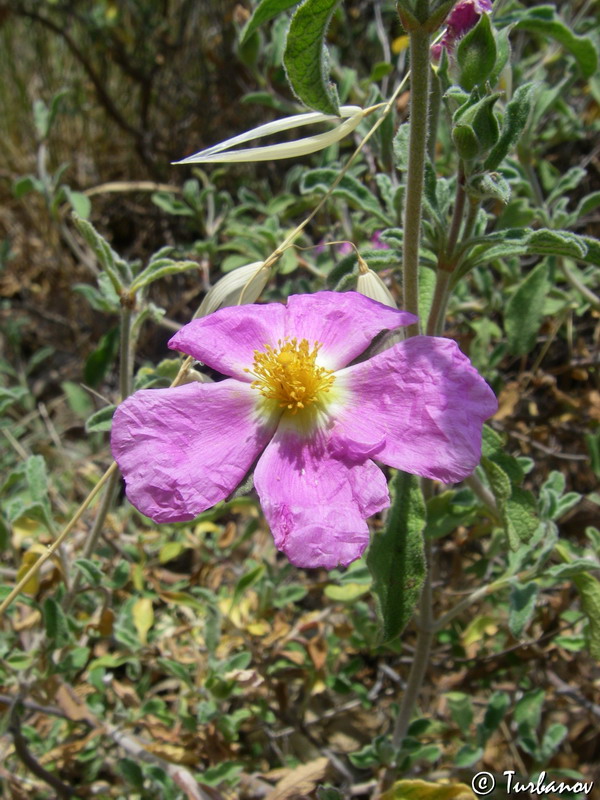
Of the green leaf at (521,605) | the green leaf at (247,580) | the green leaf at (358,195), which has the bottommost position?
the green leaf at (247,580)

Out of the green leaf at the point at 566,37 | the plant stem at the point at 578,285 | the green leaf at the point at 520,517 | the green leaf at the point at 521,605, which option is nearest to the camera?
the green leaf at the point at 520,517

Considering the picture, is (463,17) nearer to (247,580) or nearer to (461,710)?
(247,580)

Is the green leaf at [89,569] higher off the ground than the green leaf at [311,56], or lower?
lower

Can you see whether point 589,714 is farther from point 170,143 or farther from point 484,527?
point 170,143

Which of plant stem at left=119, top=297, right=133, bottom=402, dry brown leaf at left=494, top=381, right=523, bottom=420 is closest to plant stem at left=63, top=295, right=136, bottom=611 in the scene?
plant stem at left=119, top=297, right=133, bottom=402

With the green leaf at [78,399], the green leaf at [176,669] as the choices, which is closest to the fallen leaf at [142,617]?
the green leaf at [176,669]

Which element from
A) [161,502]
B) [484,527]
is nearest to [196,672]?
[484,527]

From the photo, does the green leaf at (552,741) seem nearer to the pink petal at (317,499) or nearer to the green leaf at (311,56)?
the pink petal at (317,499)
